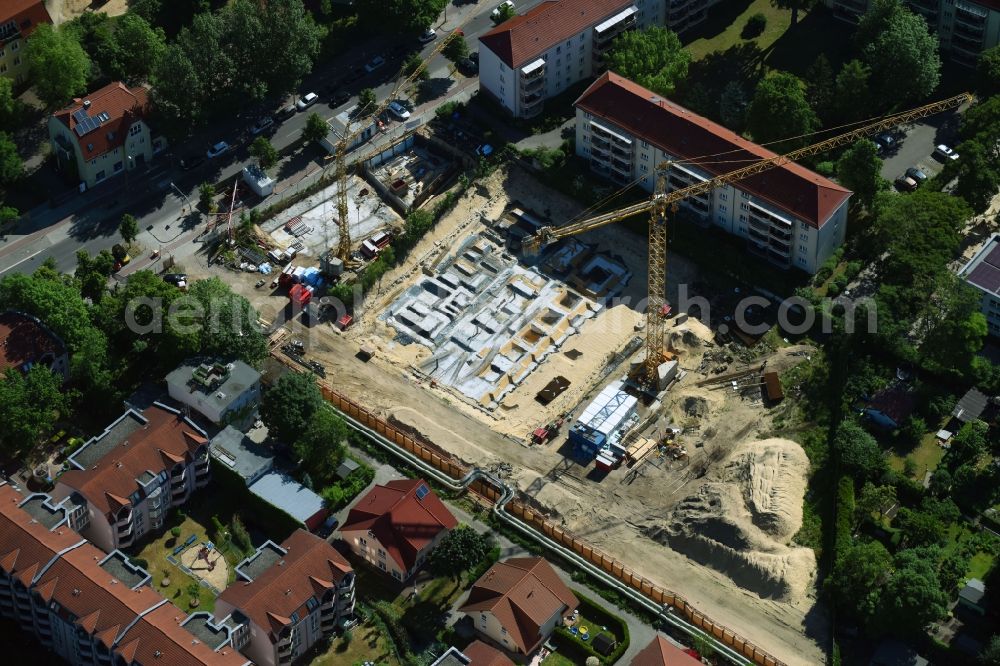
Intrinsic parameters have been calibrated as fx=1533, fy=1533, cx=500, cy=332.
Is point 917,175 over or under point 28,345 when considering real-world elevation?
under

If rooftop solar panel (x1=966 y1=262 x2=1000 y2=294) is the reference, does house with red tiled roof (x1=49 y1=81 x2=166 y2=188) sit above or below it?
above

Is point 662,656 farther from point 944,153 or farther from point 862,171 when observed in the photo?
point 944,153

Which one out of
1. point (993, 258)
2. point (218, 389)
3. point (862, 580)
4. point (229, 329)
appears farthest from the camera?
point (993, 258)

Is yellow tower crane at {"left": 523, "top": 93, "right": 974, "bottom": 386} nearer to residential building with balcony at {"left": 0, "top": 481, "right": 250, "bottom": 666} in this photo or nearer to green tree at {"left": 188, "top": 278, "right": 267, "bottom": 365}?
green tree at {"left": 188, "top": 278, "right": 267, "bottom": 365}

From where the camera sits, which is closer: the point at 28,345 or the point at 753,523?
the point at 753,523

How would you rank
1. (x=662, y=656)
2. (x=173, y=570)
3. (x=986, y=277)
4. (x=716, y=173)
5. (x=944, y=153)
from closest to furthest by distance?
(x=662, y=656) < (x=173, y=570) < (x=986, y=277) < (x=716, y=173) < (x=944, y=153)

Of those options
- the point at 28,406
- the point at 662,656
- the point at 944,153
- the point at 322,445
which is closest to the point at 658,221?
the point at 944,153

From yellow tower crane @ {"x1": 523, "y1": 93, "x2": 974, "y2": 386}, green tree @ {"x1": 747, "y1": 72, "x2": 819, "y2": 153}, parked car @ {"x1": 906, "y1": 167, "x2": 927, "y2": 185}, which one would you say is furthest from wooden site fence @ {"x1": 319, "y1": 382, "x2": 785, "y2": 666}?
parked car @ {"x1": 906, "y1": 167, "x2": 927, "y2": 185}
